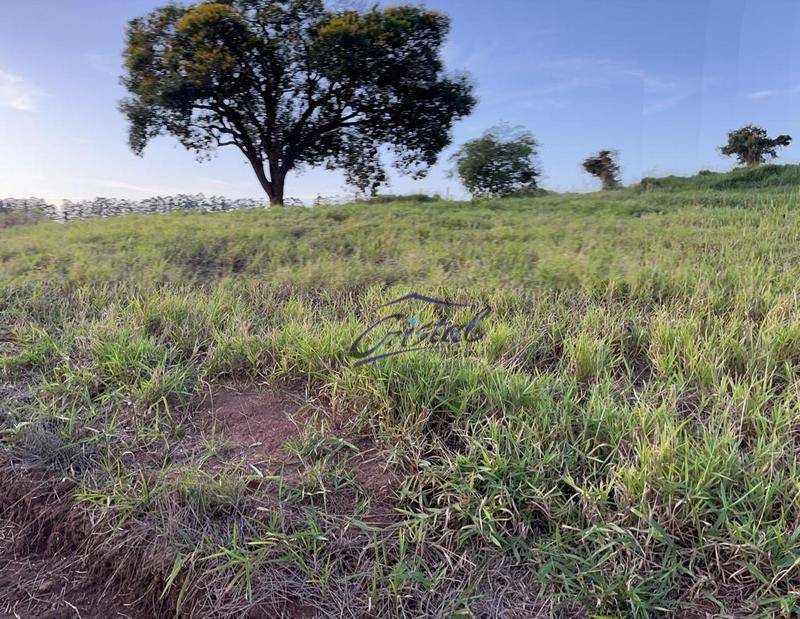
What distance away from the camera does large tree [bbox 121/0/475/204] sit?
10234 mm

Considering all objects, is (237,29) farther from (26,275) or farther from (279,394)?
(279,394)

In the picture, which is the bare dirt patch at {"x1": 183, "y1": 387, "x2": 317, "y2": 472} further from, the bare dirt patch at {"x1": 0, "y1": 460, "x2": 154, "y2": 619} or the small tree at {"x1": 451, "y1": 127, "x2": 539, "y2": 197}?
the small tree at {"x1": 451, "y1": 127, "x2": 539, "y2": 197}

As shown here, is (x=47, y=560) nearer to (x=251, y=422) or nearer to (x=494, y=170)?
(x=251, y=422)

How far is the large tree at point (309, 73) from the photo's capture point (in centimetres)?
1023

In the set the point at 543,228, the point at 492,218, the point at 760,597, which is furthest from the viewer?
the point at 492,218

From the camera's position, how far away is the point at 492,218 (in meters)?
6.62

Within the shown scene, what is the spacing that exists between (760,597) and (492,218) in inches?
216

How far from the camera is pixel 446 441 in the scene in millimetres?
2072

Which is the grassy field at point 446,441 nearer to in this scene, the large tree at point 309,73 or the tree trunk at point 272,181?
the large tree at point 309,73

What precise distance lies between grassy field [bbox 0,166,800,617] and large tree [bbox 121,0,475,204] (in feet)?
25.3

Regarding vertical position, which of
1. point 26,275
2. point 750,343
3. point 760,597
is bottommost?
point 760,597

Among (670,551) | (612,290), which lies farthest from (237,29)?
→ (670,551)

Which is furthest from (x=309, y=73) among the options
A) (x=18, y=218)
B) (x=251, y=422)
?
(x=251, y=422)

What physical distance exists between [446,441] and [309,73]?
36.7ft
